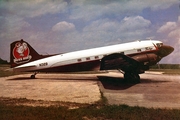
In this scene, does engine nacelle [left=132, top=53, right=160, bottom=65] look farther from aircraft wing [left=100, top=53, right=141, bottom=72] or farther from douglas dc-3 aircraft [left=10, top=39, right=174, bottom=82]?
aircraft wing [left=100, top=53, right=141, bottom=72]

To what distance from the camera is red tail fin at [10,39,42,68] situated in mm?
11539

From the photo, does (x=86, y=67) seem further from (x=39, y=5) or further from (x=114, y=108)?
(x=114, y=108)

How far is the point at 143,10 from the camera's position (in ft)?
27.2

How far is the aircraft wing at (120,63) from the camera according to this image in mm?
10670

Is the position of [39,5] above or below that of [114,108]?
above

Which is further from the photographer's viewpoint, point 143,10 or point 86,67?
point 86,67

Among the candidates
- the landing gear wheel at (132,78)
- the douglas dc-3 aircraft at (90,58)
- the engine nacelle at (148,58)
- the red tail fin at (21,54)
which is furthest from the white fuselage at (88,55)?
the landing gear wheel at (132,78)

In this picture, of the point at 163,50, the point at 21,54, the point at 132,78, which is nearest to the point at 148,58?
the point at 163,50

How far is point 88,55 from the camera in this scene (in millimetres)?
12555

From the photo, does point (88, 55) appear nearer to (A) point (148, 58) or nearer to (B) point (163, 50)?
(A) point (148, 58)

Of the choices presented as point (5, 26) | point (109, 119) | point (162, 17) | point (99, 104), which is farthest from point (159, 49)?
point (5, 26)

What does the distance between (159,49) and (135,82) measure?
277 cm

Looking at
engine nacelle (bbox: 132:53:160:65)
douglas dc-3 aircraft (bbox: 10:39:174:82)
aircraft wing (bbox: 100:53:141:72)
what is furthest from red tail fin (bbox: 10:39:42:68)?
engine nacelle (bbox: 132:53:160:65)

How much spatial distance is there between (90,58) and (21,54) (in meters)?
4.66
